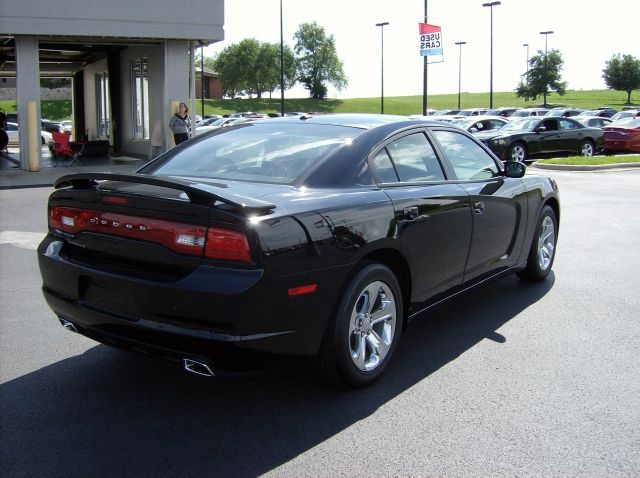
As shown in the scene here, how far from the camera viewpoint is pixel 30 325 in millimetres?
5031

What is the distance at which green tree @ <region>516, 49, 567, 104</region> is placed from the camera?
70438 mm

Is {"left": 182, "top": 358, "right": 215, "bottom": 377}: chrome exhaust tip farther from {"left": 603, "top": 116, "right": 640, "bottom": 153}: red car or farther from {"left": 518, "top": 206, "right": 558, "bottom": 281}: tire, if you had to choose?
{"left": 603, "top": 116, "right": 640, "bottom": 153}: red car

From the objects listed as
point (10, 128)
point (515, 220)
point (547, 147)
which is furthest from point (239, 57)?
point (515, 220)

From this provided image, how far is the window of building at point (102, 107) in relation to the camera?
27097mm

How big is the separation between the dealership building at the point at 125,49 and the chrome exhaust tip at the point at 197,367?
55.8ft

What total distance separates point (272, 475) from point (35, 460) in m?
1.09

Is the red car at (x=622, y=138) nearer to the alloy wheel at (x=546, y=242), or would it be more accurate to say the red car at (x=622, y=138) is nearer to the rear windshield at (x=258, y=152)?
the alloy wheel at (x=546, y=242)

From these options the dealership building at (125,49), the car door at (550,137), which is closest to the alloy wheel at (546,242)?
the car door at (550,137)

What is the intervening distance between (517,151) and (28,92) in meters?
14.0

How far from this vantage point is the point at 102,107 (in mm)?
27750

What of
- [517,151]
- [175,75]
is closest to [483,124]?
[517,151]

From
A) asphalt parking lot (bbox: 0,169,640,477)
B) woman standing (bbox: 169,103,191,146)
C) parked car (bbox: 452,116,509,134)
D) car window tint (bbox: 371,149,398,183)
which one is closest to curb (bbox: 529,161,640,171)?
parked car (bbox: 452,116,509,134)

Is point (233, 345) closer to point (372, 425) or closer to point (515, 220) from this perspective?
point (372, 425)

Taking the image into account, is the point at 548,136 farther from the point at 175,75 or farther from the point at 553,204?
the point at 553,204
